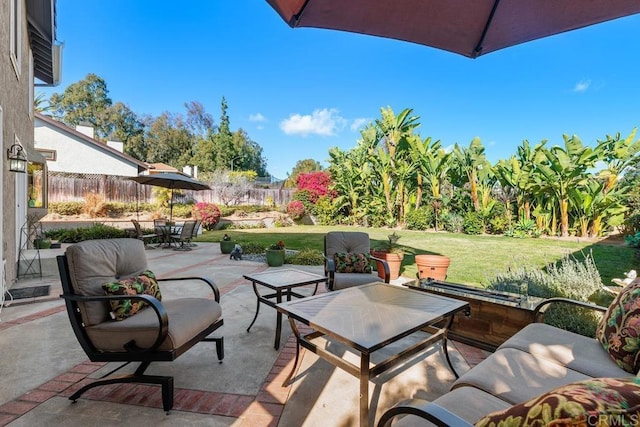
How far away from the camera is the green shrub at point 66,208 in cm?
1353

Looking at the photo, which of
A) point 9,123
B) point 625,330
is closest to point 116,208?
point 9,123

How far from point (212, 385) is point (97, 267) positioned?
4.35ft

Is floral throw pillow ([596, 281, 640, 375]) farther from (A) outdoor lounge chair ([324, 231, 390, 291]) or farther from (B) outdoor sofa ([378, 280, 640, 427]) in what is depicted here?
(A) outdoor lounge chair ([324, 231, 390, 291])

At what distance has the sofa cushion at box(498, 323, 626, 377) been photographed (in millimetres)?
1720

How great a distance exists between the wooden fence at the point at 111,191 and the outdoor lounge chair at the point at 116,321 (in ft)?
47.5

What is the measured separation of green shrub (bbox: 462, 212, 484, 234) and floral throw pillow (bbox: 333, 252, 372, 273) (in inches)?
364

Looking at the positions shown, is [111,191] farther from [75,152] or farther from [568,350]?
[568,350]

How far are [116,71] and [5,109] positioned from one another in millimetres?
31303

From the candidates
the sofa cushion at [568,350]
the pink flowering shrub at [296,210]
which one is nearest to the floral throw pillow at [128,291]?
the sofa cushion at [568,350]

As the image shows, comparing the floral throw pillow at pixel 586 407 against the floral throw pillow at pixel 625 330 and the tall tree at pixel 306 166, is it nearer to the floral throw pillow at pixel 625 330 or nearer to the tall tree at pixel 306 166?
the floral throw pillow at pixel 625 330

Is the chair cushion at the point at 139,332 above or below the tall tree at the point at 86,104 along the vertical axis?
below

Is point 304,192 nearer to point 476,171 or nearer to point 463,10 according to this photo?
point 476,171

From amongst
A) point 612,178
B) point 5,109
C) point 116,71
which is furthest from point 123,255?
point 116,71

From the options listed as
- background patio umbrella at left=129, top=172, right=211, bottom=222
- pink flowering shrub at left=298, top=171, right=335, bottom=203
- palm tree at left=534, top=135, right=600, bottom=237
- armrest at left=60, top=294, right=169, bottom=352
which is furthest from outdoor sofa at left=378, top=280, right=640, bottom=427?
pink flowering shrub at left=298, top=171, right=335, bottom=203
